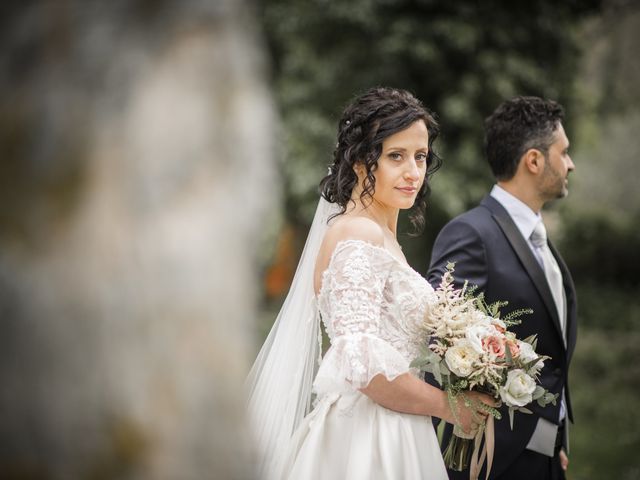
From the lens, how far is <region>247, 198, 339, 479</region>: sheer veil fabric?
3.11 meters

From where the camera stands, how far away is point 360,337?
8.43 feet

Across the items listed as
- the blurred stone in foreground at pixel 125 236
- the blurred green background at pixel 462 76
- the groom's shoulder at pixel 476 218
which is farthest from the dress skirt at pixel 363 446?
the blurred green background at pixel 462 76

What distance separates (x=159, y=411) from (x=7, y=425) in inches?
9.8

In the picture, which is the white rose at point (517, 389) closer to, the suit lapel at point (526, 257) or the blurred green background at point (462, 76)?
the suit lapel at point (526, 257)

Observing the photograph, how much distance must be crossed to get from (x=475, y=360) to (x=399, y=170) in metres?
0.94

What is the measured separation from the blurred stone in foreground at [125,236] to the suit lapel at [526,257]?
8.86 ft

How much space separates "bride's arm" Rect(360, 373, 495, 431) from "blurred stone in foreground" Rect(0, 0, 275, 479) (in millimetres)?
1469

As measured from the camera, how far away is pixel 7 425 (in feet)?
3.47

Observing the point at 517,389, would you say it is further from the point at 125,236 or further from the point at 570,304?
the point at 125,236

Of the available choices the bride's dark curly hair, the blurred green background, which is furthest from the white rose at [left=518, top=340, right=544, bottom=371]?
the blurred green background

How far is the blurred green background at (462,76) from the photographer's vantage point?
10914 mm

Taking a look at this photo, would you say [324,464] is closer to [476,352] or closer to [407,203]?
[476,352]

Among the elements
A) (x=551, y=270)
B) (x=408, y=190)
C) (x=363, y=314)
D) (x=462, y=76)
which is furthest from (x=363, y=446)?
(x=462, y=76)

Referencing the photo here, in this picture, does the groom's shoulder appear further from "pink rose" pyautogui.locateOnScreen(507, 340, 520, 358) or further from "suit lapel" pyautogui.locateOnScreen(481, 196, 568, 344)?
"pink rose" pyautogui.locateOnScreen(507, 340, 520, 358)
